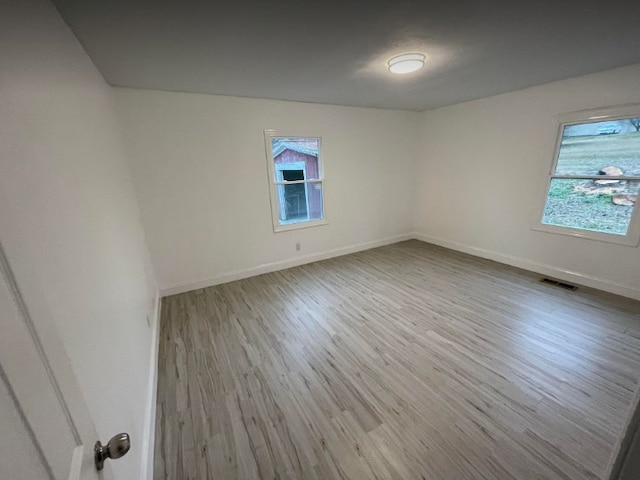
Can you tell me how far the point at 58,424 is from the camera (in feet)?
1.56

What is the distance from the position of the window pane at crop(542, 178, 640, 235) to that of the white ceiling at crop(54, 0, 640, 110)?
1218 mm

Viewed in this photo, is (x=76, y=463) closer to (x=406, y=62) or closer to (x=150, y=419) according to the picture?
(x=150, y=419)

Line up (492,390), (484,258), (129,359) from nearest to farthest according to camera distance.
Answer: (129,359), (492,390), (484,258)

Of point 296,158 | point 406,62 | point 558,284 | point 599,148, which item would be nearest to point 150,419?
point 406,62

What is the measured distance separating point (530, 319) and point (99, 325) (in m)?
3.38

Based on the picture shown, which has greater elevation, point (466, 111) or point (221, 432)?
point (466, 111)

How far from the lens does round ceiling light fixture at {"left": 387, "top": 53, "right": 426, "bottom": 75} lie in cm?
214

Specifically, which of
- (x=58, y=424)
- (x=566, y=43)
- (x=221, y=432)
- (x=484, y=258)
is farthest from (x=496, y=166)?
(x=58, y=424)

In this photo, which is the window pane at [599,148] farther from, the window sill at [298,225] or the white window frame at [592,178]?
the window sill at [298,225]

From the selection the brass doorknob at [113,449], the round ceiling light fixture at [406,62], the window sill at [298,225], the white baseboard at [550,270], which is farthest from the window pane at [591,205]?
the brass doorknob at [113,449]

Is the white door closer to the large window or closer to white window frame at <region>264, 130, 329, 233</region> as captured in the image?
white window frame at <region>264, 130, 329, 233</region>

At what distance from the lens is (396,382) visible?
1.91 m

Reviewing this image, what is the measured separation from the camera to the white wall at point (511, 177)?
2895 millimetres

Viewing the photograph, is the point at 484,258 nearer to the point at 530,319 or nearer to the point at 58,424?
the point at 530,319
